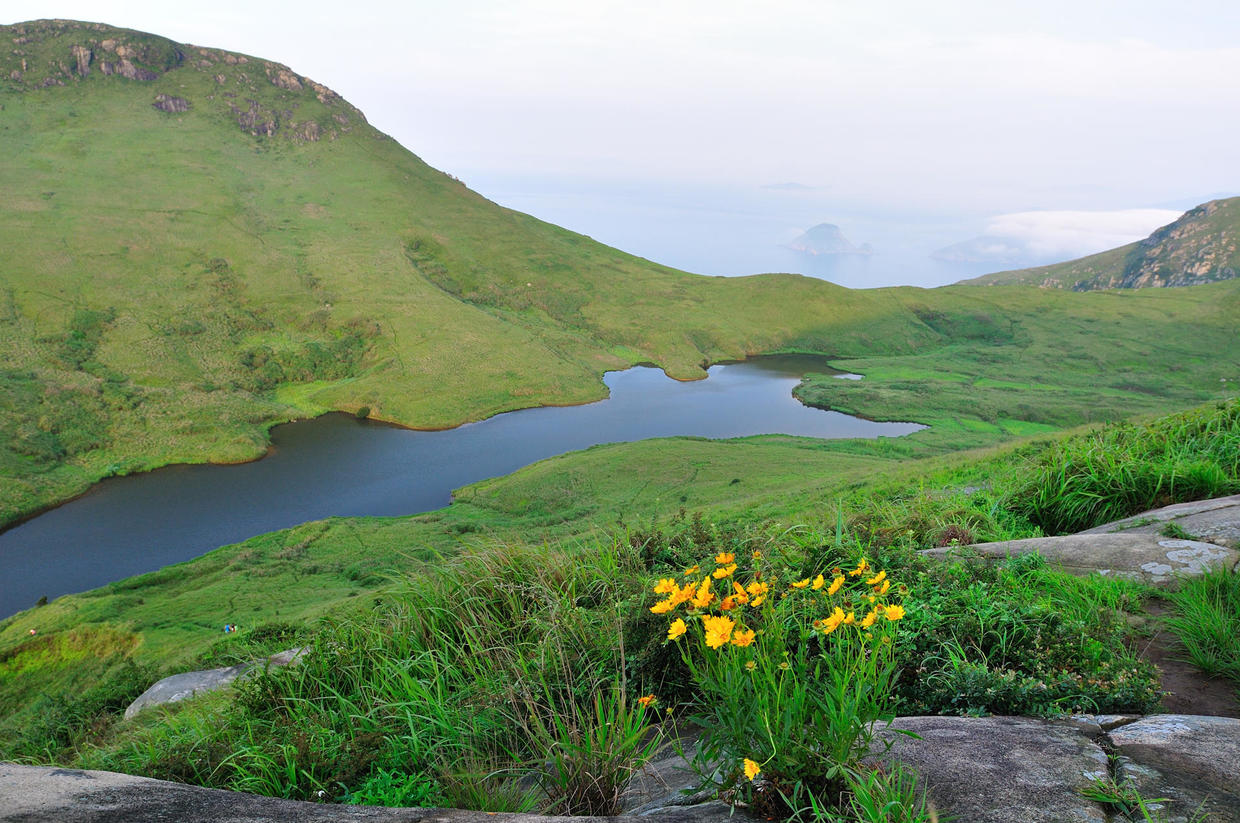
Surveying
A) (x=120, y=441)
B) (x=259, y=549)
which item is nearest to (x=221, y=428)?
(x=120, y=441)

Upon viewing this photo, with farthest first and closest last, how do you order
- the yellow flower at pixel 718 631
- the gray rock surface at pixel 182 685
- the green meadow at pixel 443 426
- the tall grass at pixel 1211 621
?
the gray rock surface at pixel 182 685 → the green meadow at pixel 443 426 → the tall grass at pixel 1211 621 → the yellow flower at pixel 718 631

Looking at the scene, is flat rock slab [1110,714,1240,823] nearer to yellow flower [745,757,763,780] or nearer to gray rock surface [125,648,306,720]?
yellow flower [745,757,763,780]

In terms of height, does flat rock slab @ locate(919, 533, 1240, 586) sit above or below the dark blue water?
above

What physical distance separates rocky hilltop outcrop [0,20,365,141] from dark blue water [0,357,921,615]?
127456mm

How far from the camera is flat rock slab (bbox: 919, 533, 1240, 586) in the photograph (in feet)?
15.7

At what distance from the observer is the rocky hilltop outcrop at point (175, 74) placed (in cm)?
13888

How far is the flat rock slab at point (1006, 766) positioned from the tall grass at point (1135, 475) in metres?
5.02

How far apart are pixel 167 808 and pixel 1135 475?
349 inches

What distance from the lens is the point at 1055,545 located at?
5688 mm

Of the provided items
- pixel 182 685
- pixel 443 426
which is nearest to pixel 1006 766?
pixel 182 685

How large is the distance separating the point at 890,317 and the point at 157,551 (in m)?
133

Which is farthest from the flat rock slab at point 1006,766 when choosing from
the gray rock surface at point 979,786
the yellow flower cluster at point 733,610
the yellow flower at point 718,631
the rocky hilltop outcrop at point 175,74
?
the rocky hilltop outcrop at point 175,74

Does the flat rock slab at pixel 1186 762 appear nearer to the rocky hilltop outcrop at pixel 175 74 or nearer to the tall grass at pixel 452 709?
the tall grass at pixel 452 709

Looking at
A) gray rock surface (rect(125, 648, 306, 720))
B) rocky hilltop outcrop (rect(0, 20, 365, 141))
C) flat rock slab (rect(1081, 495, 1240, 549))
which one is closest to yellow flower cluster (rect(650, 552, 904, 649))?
flat rock slab (rect(1081, 495, 1240, 549))
